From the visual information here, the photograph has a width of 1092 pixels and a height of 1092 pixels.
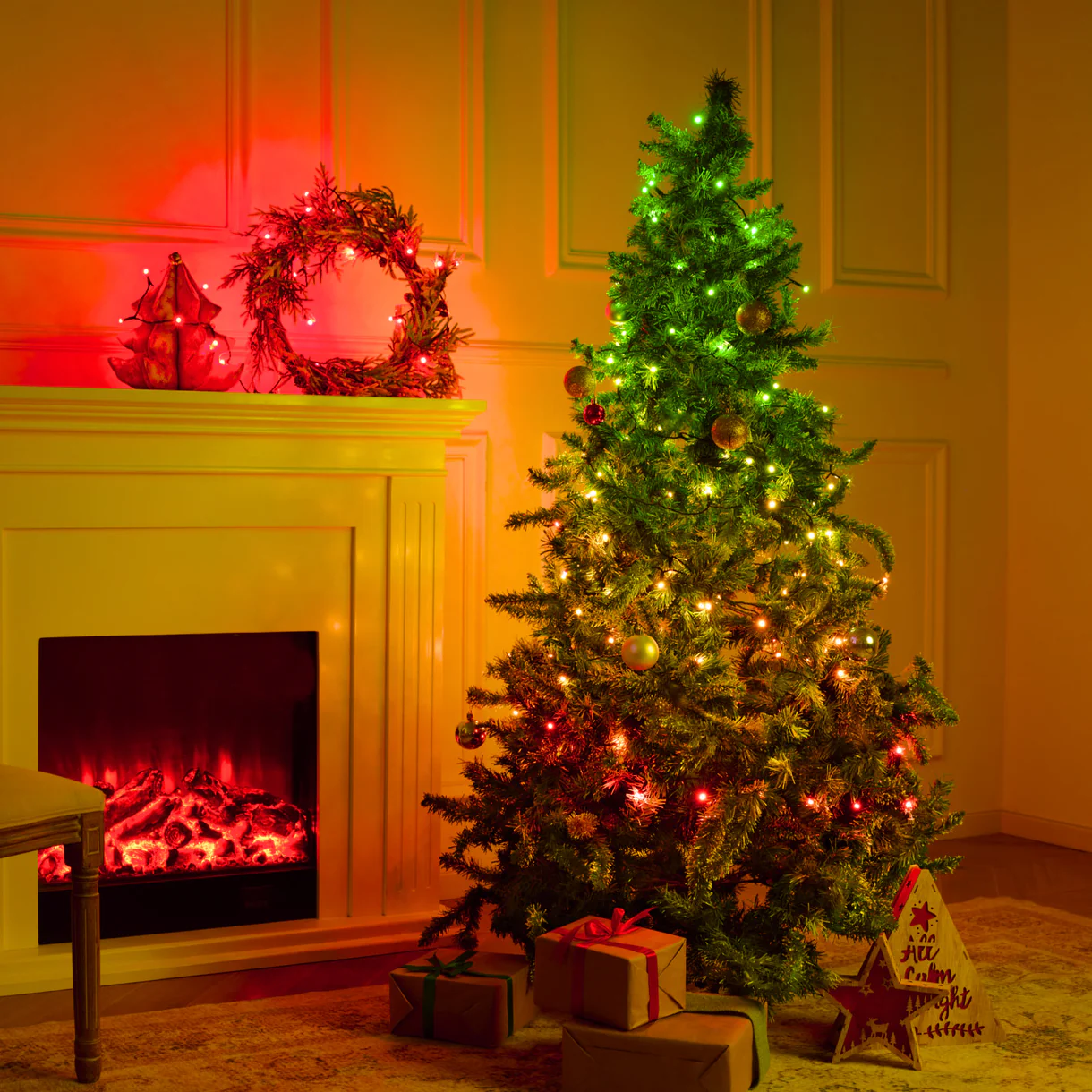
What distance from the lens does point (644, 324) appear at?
2791mm

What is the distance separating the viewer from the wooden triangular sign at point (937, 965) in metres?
2.51

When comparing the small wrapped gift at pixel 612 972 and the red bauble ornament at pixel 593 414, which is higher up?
the red bauble ornament at pixel 593 414

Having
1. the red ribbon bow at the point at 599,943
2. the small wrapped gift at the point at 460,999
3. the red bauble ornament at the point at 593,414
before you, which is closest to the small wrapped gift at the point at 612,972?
the red ribbon bow at the point at 599,943

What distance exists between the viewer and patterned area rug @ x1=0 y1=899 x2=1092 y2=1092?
2.37 metres

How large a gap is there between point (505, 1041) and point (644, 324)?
158cm

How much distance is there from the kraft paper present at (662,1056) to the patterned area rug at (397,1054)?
116mm

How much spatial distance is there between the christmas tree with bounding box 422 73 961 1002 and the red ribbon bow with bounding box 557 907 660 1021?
133 mm

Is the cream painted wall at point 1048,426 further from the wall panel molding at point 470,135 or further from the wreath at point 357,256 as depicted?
the wreath at point 357,256

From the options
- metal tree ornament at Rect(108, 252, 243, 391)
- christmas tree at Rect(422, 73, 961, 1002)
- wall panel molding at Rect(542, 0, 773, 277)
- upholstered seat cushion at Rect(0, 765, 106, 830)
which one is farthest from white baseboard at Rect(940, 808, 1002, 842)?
upholstered seat cushion at Rect(0, 765, 106, 830)

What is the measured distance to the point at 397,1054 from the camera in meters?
2.51

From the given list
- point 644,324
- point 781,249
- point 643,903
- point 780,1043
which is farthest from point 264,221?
point 780,1043

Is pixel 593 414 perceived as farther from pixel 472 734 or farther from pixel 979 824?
pixel 979 824

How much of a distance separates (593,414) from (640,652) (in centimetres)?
58

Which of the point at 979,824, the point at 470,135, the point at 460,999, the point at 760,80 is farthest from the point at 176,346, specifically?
the point at 979,824
